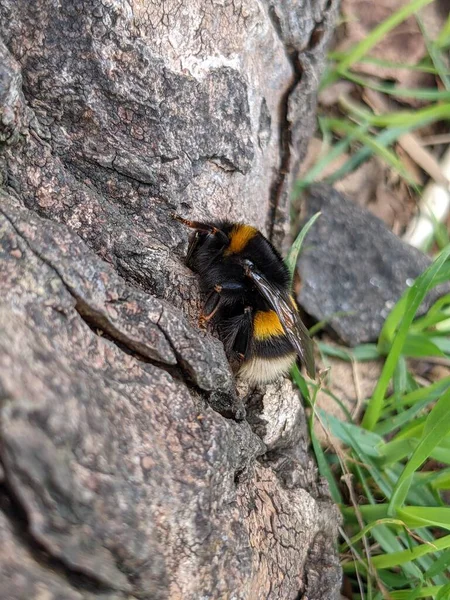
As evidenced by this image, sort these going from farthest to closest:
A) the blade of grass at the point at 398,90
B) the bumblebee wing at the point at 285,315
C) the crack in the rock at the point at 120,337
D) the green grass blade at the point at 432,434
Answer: the blade of grass at the point at 398,90
the bumblebee wing at the point at 285,315
the green grass blade at the point at 432,434
the crack in the rock at the point at 120,337

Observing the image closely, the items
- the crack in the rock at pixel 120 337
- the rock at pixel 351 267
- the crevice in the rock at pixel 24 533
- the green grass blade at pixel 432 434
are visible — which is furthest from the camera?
the rock at pixel 351 267

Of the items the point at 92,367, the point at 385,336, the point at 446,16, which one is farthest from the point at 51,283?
the point at 446,16

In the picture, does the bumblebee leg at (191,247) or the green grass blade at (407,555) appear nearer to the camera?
the green grass blade at (407,555)

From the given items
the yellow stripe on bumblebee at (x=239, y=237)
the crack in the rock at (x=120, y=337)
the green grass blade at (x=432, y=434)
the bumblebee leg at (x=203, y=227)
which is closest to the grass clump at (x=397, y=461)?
the green grass blade at (x=432, y=434)

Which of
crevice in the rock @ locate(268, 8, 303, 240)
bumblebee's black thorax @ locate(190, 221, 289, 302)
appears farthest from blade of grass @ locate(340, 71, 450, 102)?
bumblebee's black thorax @ locate(190, 221, 289, 302)

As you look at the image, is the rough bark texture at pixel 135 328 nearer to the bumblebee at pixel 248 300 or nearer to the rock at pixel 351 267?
the bumblebee at pixel 248 300

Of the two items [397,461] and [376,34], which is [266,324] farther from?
[376,34]

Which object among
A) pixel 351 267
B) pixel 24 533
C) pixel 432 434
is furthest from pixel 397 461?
pixel 24 533
